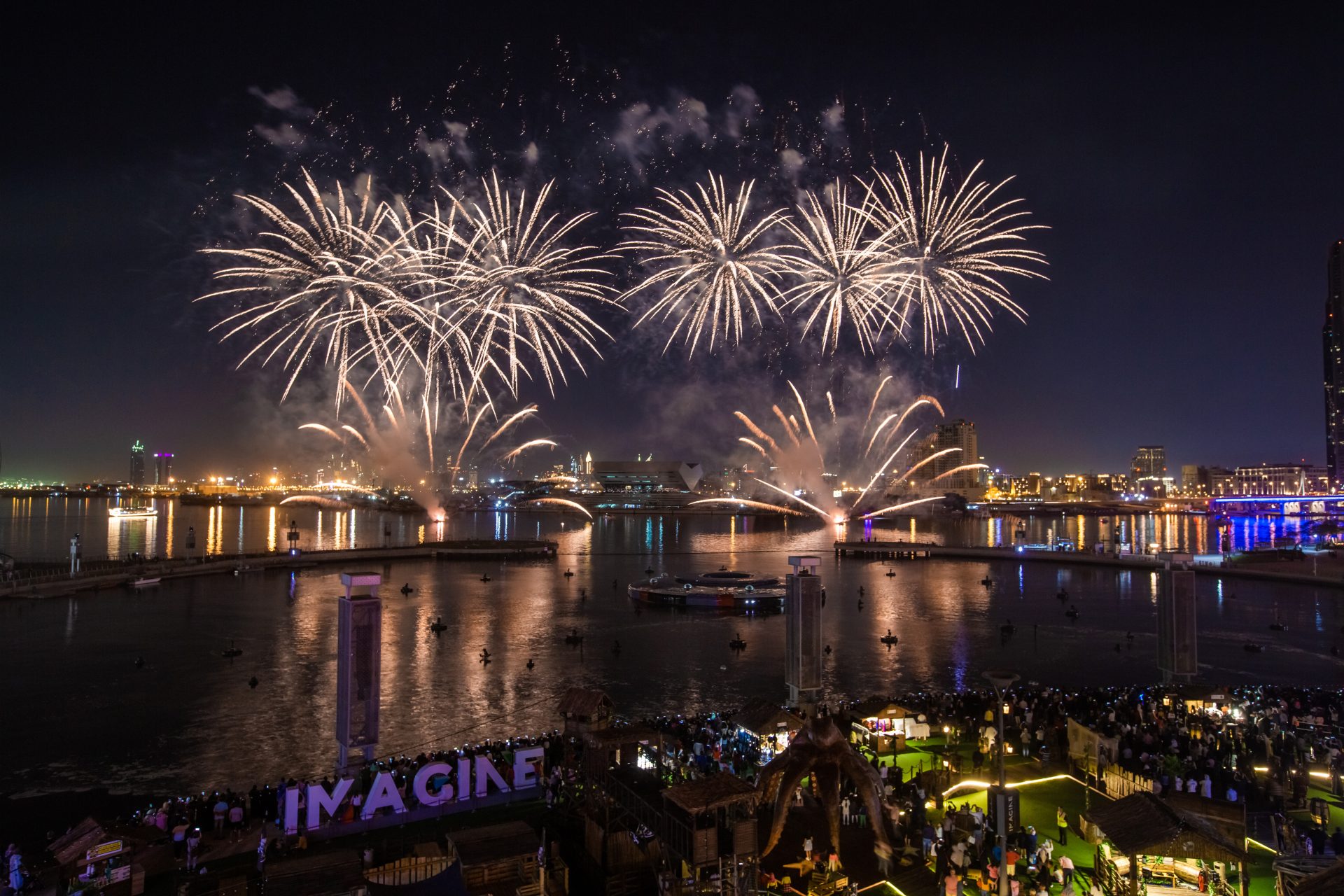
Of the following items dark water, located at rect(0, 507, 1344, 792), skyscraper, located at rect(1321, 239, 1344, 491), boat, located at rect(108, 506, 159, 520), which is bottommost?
dark water, located at rect(0, 507, 1344, 792)

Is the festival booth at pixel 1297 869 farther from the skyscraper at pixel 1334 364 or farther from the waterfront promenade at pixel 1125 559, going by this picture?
the skyscraper at pixel 1334 364

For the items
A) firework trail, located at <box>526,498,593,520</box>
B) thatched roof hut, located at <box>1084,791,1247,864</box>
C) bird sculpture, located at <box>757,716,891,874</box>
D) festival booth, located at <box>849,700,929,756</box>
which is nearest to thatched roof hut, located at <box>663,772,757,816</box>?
bird sculpture, located at <box>757,716,891,874</box>

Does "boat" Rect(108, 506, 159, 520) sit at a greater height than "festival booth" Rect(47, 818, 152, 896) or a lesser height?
greater

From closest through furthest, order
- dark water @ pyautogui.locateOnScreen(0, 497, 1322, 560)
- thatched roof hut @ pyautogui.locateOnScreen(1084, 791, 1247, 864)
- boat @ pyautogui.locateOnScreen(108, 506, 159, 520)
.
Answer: thatched roof hut @ pyautogui.locateOnScreen(1084, 791, 1247, 864) < dark water @ pyautogui.locateOnScreen(0, 497, 1322, 560) < boat @ pyautogui.locateOnScreen(108, 506, 159, 520)

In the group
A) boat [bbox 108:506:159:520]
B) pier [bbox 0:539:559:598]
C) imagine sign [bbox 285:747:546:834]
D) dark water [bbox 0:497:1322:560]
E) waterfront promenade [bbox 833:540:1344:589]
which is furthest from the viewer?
boat [bbox 108:506:159:520]

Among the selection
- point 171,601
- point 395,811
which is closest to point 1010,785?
point 395,811

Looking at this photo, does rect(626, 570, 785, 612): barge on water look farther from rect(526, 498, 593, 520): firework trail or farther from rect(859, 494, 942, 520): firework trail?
rect(526, 498, 593, 520): firework trail

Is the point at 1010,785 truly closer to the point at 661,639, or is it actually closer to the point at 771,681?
the point at 771,681

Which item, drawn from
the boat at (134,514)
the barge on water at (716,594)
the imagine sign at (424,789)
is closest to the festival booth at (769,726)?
the imagine sign at (424,789)
